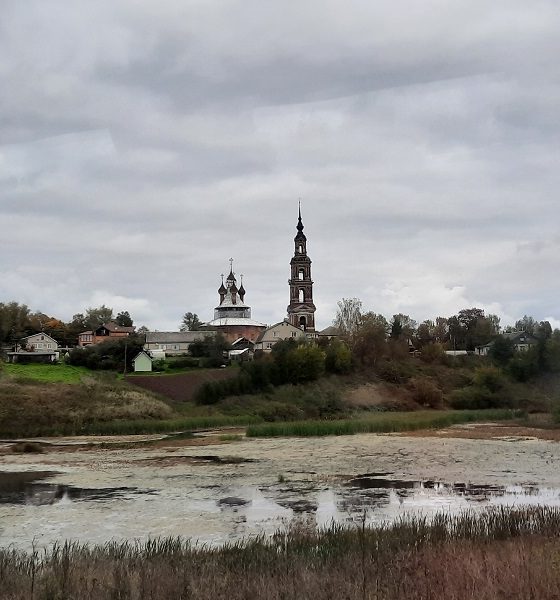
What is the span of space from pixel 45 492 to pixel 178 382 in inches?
1989

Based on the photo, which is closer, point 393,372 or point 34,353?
point 393,372

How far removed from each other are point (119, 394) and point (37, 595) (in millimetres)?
56176

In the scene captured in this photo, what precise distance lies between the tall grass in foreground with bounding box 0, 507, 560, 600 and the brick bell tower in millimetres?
106817

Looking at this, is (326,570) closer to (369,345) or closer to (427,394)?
(427,394)

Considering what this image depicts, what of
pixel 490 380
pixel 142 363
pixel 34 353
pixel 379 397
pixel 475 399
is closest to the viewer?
pixel 475 399

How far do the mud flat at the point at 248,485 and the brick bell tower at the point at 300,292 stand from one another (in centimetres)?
7833

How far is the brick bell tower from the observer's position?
121188 mm

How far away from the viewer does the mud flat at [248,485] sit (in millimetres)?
19453

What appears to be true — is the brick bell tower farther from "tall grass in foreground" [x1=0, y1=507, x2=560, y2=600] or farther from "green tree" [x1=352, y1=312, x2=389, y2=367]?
"tall grass in foreground" [x1=0, y1=507, x2=560, y2=600]

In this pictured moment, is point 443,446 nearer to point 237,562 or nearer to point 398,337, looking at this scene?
point 237,562

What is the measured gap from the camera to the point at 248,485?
26.8 m

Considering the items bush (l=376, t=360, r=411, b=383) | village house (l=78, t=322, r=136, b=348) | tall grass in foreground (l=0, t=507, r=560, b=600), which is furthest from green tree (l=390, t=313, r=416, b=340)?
tall grass in foreground (l=0, t=507, r=560, b=600)

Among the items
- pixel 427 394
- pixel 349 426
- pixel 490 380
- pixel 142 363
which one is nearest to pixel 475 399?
pixel 490 380

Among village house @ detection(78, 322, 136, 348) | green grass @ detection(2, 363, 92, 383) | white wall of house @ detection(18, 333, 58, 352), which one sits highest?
village house @ detection(78, 322, 136, 348)
